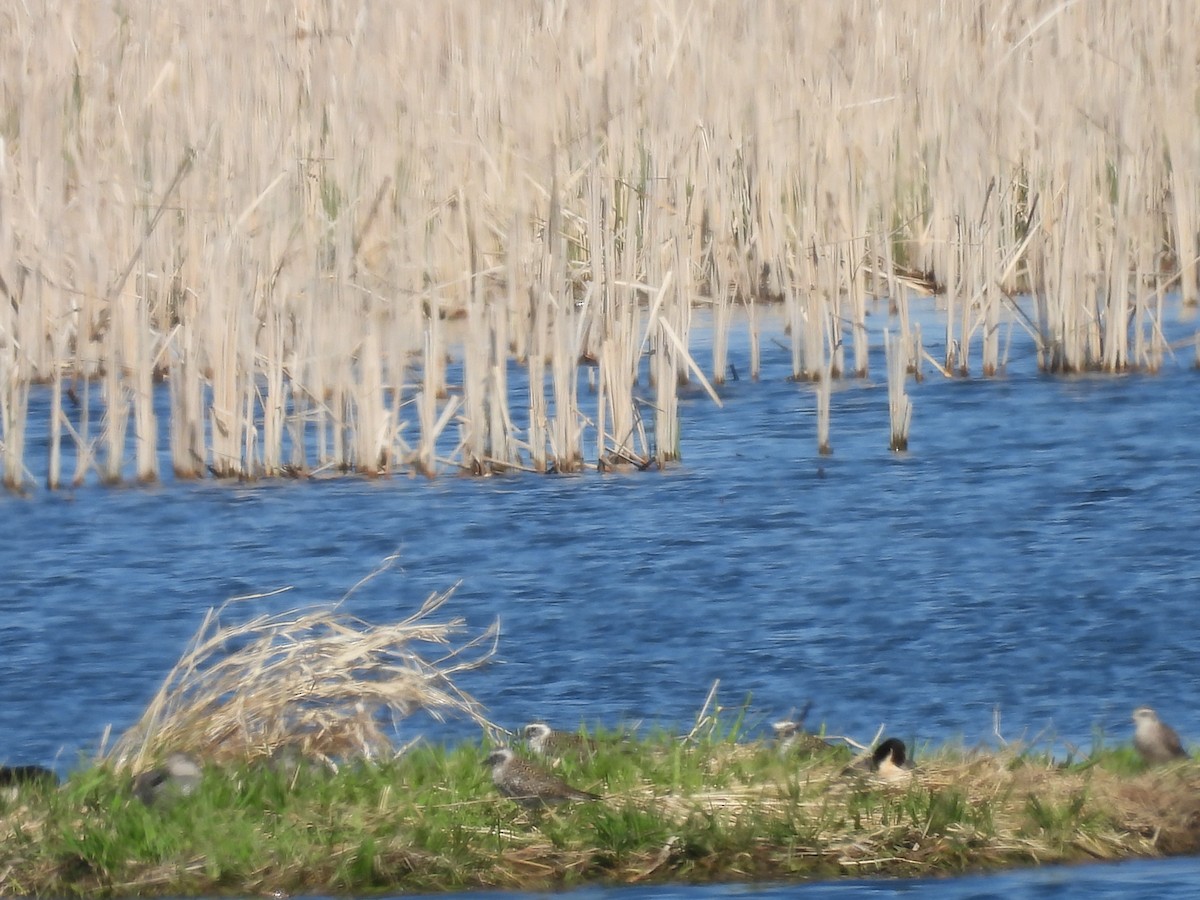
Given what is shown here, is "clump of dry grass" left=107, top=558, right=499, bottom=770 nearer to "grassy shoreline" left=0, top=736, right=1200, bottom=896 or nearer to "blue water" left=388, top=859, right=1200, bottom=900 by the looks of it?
"grassy shoreline" left=0, top=736, right=1200, bottom=896

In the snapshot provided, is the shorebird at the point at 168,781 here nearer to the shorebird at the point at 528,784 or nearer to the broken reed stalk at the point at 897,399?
the shorebird at the point at 528,784

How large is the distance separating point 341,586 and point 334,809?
352 cm

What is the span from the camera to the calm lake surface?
26.0 feet

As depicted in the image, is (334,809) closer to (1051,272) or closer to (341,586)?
(341,586)

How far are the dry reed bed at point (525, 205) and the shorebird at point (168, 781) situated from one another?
4639 millimetres

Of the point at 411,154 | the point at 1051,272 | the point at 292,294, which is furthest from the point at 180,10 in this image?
the point at 1051,272

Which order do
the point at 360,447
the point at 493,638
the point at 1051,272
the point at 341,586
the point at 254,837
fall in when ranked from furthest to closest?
the point at 1051,272 < the point at 360,447 < the point at 341,586 < the point at 493,638 < the point at 254,837

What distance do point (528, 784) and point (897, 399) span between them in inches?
231

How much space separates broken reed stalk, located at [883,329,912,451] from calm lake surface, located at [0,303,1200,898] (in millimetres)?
130

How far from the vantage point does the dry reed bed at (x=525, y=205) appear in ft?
37.5

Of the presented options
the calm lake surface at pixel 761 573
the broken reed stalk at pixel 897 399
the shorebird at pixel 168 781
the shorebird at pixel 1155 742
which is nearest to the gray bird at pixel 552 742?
the calm lake surface at pixel 761 573

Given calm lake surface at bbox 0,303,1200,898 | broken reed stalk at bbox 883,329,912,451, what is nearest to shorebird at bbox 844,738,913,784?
calm lake surface at bbox 0,303,1200,898

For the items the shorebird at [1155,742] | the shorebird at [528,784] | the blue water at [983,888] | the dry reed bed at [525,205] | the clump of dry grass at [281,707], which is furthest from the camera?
the dry reed bed at [525,205]

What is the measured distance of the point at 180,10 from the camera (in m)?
14.1
